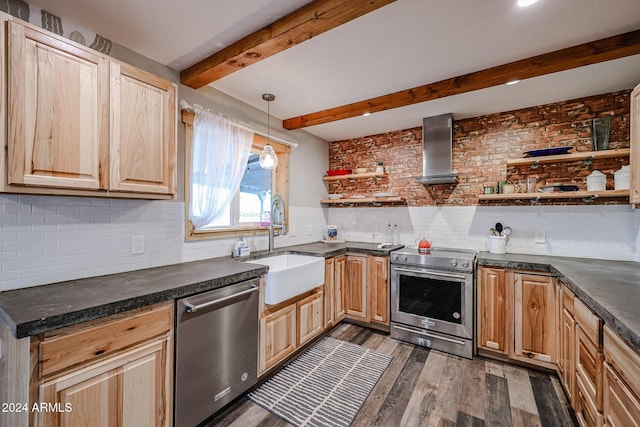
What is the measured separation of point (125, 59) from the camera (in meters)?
1.94

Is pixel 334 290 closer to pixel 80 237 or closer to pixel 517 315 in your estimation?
pixel 517 315

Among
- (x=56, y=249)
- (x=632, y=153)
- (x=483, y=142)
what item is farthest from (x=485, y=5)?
(x=56, y=249)

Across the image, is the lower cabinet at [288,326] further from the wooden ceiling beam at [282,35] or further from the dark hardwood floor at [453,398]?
the wooden ceiling beam at [282,35]

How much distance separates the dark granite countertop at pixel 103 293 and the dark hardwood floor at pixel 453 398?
959mm

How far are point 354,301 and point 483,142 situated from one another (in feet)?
7.88

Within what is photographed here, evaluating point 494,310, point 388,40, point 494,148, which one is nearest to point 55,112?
point 388,40

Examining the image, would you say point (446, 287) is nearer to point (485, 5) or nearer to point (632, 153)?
point (632, 153)

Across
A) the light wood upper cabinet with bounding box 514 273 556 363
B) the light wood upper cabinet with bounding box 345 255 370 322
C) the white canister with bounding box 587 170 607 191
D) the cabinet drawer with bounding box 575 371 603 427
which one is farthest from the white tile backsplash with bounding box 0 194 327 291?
the white canister with bounding box 587 170 607 191

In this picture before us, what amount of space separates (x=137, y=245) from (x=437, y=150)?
313 centimetres

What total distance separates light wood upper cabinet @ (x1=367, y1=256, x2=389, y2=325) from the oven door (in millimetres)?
95

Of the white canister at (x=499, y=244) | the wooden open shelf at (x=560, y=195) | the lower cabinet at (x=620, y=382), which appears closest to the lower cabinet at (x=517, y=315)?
the white canister at (x=499, y=244)

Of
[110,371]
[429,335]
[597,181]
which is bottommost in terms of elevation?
[429,335]

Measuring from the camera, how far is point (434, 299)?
2.81 m

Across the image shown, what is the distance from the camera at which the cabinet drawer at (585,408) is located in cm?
140
